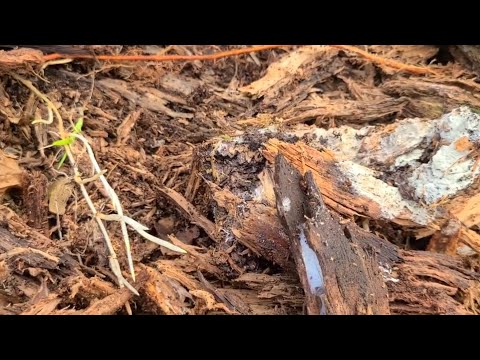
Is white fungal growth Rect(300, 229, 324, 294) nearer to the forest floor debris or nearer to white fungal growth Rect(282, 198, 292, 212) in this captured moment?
the forest floor debris

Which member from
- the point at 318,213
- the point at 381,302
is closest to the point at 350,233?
the point at 318,213

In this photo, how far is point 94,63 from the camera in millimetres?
2760

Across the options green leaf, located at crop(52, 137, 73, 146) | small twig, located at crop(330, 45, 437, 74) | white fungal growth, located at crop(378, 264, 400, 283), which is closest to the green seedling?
green leaf, located at crop(52, 137, 73, 146)

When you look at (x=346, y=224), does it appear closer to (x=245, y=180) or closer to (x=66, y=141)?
(x=245, y=180)

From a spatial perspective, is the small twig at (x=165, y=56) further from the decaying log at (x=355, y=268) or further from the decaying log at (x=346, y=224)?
the decaying log at (x=355, y=268)

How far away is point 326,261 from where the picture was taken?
1577 millimetres

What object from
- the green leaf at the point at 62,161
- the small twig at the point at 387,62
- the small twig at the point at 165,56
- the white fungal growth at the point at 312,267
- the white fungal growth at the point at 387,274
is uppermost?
the small twig at the point at 165,56

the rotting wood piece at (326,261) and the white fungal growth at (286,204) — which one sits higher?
the white fungal growth at (286,204)

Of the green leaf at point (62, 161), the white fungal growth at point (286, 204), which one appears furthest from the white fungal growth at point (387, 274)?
the green leaf at point (62, 161)

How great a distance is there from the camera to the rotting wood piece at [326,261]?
1526 mm

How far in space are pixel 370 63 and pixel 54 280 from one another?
2.10 metres

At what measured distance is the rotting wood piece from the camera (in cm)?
153

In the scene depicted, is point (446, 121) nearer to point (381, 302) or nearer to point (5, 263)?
point (381, 302)

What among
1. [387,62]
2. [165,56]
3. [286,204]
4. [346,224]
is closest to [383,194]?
[346,224]
